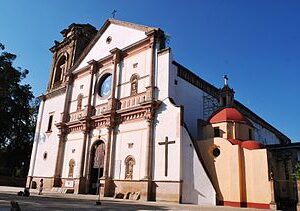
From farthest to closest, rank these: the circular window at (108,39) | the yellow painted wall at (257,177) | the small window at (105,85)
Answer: the circular window at (108,39), the small window at (105,85), the yellow painted wall at (257,177)

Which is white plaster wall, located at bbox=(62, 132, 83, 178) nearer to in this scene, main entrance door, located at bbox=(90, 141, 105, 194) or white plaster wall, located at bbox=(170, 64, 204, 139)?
main entrance door, located at bbox=(90, 141, 105, 194)

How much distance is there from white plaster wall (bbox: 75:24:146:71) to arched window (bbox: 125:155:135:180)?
10425 mm

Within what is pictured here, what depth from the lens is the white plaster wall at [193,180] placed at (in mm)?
18828

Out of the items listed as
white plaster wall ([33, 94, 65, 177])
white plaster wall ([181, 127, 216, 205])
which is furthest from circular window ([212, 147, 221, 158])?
white plaster wall ([33, 94, 65, 177])

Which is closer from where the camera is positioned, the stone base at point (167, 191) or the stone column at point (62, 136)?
the stone base at point (167, 191)

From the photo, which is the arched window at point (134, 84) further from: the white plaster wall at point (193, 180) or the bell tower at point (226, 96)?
the bell tower at point (226, 96)

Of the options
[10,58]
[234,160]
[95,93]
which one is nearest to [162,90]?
[234,160]

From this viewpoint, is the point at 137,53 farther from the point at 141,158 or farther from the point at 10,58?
the point at 10,58

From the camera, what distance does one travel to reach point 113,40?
28953 millimetres

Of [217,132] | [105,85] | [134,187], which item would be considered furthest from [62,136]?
[217,132]

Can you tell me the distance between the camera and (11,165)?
4434 centimetres

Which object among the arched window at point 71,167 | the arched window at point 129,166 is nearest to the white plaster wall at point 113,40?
the arched window at point 71,167

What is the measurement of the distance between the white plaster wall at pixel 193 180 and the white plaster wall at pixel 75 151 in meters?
11.7

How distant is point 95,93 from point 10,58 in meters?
9.20
